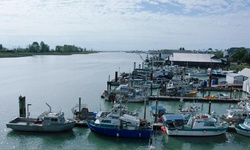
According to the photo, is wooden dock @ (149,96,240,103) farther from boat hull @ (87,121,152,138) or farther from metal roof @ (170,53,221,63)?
metal roof @ (170,53,221,63)

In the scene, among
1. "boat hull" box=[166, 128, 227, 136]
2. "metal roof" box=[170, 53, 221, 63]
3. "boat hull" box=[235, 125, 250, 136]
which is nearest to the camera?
"boat hull" box=[166, 128, 227, 136]

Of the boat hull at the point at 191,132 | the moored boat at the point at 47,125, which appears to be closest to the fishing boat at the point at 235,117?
the boat hull at the point at 191,132

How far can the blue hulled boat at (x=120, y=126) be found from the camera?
23781 millimetres

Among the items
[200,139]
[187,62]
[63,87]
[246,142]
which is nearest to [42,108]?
[63,87]

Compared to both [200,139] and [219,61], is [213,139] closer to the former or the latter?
[200,139]

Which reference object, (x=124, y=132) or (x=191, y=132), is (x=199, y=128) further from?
(x=124, y=132)

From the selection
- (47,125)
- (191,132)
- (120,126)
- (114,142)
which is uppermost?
(120,126)

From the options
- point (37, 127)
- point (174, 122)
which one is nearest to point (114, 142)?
point (174, 122)

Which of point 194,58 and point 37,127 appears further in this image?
point 194,58

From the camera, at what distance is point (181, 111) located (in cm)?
2916

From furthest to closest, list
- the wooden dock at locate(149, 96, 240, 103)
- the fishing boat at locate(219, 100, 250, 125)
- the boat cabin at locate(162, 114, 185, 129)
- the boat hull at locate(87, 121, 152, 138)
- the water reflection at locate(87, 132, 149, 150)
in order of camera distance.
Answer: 1. the wooden dock at locate(149, 96, 240, 103)
2. the fishing boat at locate(219, 100, 250, 125)
3. the boat cabin at locate(162, 114, 185, 129)
4. the boat hull at locate(87, 121, 152, 138)
5. the water reflection at locate(87, 132, 149, 150)

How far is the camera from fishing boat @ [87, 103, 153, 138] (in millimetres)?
23781

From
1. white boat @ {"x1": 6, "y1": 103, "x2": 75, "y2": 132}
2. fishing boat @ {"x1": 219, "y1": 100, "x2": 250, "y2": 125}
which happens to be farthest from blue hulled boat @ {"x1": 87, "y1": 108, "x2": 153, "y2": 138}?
fishing boat @ {"x1": 219, "y1": 100, "x2": 250, "y2": 125}

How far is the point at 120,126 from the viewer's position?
2408 cm
